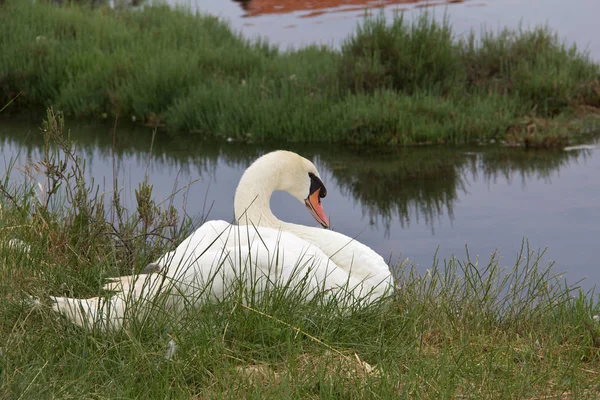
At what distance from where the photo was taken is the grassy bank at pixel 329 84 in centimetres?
1228

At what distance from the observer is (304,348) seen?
424 centimetres

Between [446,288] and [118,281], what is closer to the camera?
[118,281]

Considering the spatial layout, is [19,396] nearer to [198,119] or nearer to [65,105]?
[198,119]

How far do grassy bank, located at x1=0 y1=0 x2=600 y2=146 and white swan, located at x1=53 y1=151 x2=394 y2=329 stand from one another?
18.6 ft

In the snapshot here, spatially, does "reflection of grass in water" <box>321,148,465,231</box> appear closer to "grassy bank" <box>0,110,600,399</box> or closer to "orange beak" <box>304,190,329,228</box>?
"orange beak" <box>304,190,329,228</box>

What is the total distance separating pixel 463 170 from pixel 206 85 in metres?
4.35

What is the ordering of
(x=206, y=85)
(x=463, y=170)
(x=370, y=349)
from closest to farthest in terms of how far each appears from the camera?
1. (x=370, y=349)
2. (x=463, y=170)
3. (x=206, y=85)

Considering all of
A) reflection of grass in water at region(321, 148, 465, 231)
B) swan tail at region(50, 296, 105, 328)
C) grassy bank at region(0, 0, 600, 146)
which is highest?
swan tail at region(50, 296, 105, 328)

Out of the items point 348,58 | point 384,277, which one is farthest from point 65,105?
point 384,277

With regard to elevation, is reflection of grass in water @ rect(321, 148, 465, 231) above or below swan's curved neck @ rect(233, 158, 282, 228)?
below

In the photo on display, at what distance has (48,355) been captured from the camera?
402cm

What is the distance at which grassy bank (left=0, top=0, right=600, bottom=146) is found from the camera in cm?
1228

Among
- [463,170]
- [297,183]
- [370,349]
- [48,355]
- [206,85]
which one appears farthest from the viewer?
[206,85]

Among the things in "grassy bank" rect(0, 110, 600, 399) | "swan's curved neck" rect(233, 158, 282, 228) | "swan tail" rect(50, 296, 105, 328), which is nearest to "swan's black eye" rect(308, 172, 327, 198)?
"swan's curved neck" rect(233, 158, 282, 228)
